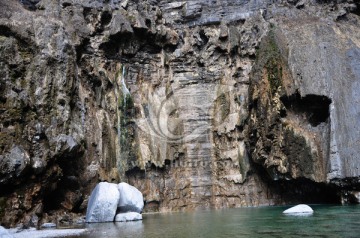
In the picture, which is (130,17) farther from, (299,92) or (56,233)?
(56,233)

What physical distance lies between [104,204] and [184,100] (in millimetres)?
15732

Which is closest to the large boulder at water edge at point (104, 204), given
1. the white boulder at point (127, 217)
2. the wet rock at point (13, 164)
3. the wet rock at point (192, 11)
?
the white boulder at point (127, 217)

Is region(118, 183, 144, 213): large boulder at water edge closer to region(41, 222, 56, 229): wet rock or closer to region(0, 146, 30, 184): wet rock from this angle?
region(41, 222, 56, 229): wet rock

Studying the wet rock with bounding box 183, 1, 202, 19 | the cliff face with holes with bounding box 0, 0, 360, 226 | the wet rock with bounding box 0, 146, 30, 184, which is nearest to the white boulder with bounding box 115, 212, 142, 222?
the cliff face with holes with bounding box 0, 0, 360, 226

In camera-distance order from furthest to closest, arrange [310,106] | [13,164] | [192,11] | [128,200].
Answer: [192,11], [310,106], [128,200], [13,164]

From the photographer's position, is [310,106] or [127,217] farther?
[310,106]

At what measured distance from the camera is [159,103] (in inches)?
1387

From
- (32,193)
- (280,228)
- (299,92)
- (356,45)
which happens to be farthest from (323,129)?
(32,193)

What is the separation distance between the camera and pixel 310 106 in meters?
30.6

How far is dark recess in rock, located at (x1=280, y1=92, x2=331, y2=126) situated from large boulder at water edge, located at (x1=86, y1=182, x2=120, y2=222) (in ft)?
48.6

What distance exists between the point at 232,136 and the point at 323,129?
7.58m

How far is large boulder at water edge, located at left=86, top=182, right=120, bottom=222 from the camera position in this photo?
71.6 feet

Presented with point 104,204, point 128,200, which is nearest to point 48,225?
point 104,204

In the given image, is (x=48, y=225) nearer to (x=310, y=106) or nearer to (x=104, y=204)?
(x=104, y=204)
